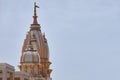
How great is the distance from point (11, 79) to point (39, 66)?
2739 centimetres

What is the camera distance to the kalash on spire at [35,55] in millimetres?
86812

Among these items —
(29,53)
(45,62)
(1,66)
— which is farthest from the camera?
(45,62)

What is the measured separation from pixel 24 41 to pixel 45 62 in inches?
222

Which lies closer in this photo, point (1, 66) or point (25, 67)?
point (1, 66)

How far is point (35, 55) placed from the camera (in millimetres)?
86562

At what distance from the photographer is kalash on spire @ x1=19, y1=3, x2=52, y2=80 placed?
3418 inches

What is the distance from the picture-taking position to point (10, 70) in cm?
6050

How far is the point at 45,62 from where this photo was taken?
94125mm

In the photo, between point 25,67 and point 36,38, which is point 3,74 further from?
point 36,38

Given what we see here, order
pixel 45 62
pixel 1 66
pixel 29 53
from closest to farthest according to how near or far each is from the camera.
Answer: pixel 1 66 → pixel 29 53 → pixel 45 62

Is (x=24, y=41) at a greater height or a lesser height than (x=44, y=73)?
greater

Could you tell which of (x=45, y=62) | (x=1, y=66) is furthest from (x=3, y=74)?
(x=45, y=62)

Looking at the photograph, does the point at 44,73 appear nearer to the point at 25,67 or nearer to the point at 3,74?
the point at 25,67

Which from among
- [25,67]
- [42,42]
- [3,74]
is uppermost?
[42,42]
